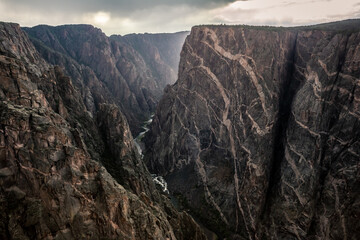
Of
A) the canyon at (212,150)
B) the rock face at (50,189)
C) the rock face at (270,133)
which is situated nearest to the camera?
the rock face at (50,189)

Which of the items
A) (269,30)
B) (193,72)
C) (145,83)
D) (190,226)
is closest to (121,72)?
(145,83)

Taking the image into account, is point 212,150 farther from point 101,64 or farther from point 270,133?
point 101,64

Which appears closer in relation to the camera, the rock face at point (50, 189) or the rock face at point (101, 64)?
the rock face at point (50, 189)

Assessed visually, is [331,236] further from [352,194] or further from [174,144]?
[174,144]

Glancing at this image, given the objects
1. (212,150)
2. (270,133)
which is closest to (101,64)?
(212,150)

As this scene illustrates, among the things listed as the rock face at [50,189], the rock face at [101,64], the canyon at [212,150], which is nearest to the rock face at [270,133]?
the canyon at [212,150]

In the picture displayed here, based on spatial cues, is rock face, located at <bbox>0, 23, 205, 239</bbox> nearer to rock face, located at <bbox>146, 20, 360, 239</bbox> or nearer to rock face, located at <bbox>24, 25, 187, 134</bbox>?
rock face, located at <bbox>146, 20, 360, 239</bbox>

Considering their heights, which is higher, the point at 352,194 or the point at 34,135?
the point at 34,135

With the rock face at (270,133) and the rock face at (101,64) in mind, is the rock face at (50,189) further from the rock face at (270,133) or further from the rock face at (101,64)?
the rock face at (101,64)
